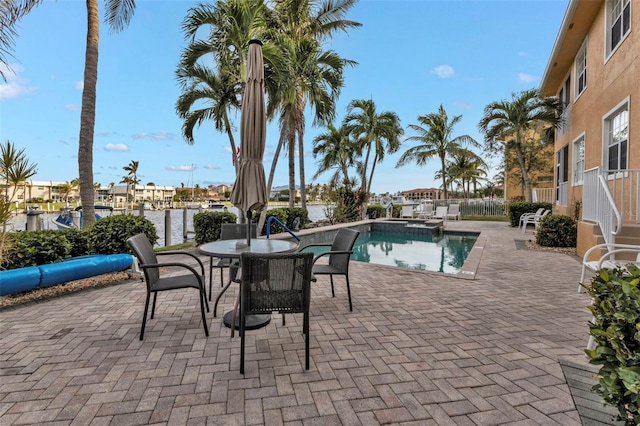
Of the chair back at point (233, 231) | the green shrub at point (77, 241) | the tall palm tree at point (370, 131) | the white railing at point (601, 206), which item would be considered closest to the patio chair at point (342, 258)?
the chair back at point (233, 231)

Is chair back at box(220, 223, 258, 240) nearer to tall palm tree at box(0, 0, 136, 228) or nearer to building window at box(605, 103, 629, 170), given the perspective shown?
tall palm tree at box(0, 0, 136, 228)

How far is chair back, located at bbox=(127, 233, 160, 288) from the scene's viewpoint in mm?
2754

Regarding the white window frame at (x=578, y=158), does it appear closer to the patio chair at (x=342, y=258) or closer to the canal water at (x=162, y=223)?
the patio chair at (x=342, y=258)

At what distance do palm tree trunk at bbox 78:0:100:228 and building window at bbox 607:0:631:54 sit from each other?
1022cm

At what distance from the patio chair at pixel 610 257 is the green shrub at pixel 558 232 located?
2.09 meters

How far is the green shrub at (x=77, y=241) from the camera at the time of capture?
16.9ft

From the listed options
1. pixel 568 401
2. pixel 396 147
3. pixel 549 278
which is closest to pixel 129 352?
pixel 568 401

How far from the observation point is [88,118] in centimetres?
612

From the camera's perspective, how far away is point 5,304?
3650 mm

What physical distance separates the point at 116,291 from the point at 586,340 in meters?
5.24

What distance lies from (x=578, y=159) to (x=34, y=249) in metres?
13.1

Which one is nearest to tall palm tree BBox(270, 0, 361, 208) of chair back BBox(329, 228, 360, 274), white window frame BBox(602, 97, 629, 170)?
chair back BBox(329, 228, 360, 274)

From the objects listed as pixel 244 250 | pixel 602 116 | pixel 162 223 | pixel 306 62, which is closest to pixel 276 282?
pixel 244 250

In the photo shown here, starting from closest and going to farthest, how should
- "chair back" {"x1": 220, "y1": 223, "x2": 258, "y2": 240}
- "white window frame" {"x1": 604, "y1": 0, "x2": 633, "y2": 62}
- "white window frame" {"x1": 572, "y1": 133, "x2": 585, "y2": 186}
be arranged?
"chair back" {"x1": 220, "y1": 223, "x2": 258, "y2": 240}, "white window frame" {"x1": 604, "y1": 0, "x2": 633, "y2": 62}, "white window frame" {"x1": 572, "y1": 133, "x2": 585, "y2": 186}
